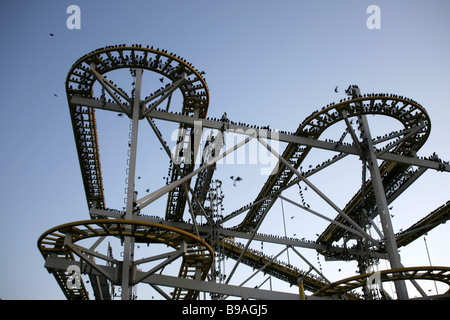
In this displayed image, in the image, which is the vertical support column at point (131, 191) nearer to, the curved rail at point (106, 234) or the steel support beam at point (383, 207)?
the curved rail at point (106, 234)

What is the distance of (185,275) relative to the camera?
19.1 m

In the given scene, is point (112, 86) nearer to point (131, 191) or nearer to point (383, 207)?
point (131, 191)

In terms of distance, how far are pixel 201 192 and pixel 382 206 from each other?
10.0m

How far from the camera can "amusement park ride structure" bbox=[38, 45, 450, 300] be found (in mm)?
14008

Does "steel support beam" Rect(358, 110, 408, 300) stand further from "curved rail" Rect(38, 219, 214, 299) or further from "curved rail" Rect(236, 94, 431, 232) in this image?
"curved rail" Rect(38, 219, 214, 299)

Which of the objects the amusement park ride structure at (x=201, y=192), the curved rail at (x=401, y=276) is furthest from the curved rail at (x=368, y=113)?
the curved rail at (x=401, y=276)

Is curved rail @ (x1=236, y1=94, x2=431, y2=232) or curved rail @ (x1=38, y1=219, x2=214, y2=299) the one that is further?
curved rail @ (x1=236, y1=94, x2=431, y2=232)

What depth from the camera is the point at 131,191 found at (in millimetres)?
15469

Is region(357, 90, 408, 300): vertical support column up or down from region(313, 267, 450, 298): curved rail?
Result: up

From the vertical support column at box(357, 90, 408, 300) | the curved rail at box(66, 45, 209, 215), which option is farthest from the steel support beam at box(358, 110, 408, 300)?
the curved rail at box(66, 45, 209, 215)

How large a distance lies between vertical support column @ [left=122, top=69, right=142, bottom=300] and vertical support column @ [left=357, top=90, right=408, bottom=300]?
11170 mm

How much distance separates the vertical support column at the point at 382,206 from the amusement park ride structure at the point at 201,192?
0.05 m

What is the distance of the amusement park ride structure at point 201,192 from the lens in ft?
46.0
